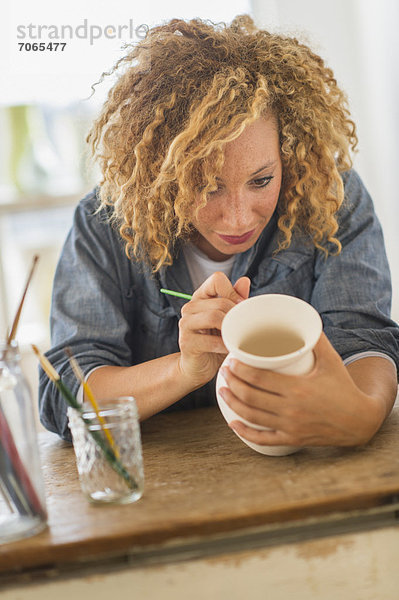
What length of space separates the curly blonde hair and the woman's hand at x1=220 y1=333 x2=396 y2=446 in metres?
0.39

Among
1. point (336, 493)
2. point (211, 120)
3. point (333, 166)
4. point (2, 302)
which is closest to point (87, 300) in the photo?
point (211, 120)

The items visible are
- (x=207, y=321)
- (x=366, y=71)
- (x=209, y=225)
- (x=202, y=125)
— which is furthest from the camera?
(x=366, y=71)

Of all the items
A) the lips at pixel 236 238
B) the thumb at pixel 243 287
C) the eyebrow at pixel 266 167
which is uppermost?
the eyebrow at pixel 266 167

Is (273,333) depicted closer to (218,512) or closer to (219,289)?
(219,289)

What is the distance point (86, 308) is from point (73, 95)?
1.52 m

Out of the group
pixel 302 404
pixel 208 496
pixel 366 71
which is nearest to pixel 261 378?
pixel 302 404

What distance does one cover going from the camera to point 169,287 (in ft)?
4.66

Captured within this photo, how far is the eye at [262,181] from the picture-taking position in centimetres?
122

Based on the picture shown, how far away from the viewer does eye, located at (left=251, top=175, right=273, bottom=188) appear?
1.22 meters

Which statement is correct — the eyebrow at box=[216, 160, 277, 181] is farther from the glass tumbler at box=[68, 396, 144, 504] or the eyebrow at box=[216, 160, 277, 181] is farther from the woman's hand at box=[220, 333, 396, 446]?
the glass tumbler at box=[68, 396, 144, 504]

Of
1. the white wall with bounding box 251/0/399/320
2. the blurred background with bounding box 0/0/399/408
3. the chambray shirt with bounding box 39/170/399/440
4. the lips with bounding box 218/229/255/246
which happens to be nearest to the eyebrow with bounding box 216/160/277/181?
the lips with bounding box 218/229/255/246

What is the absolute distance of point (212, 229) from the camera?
1.27 metres

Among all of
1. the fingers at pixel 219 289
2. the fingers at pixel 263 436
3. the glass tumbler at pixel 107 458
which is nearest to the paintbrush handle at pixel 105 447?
the glass tumbler at pixel 107 458

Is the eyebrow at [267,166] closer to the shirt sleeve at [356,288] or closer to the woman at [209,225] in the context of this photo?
the woman at [209,225]
